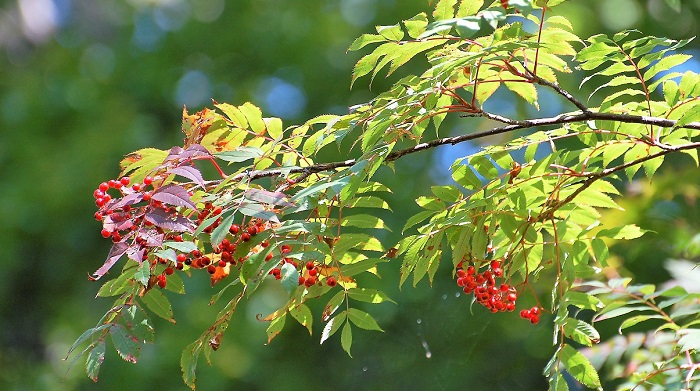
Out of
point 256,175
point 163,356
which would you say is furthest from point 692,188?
point 163,356

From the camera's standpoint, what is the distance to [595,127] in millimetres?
1264

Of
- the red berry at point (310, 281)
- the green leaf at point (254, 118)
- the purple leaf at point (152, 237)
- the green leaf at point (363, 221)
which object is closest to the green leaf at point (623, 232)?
the green leaf at point (363, 221)

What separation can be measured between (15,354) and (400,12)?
3.71m

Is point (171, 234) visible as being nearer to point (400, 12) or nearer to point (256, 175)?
point (256, 175)

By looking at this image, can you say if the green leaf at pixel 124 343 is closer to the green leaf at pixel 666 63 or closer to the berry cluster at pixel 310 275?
the berry cluster at pixel 310 275

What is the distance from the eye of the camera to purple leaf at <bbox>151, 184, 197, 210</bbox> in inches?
43.1

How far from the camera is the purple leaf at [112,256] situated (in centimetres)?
106

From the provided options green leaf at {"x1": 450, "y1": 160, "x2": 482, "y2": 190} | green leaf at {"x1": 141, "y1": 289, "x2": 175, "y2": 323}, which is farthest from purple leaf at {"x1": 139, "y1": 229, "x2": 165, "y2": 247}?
green leaf at {"x1": 450, "y1": 160, "x2": 482, "y2": 190}

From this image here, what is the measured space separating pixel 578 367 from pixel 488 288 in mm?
180

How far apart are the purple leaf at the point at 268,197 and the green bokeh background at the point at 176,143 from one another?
3.01 metres

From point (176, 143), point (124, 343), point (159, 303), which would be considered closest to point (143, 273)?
point (124, 343)

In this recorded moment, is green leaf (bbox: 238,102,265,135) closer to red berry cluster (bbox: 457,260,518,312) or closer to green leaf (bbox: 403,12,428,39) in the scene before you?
green leaf (bbox: 403,12,428,39)

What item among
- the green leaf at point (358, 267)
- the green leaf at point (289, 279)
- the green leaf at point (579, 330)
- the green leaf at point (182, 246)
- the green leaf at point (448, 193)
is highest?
the green leaf at point (182, 246)

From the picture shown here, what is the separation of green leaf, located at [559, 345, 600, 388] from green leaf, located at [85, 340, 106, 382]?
0.68 m
